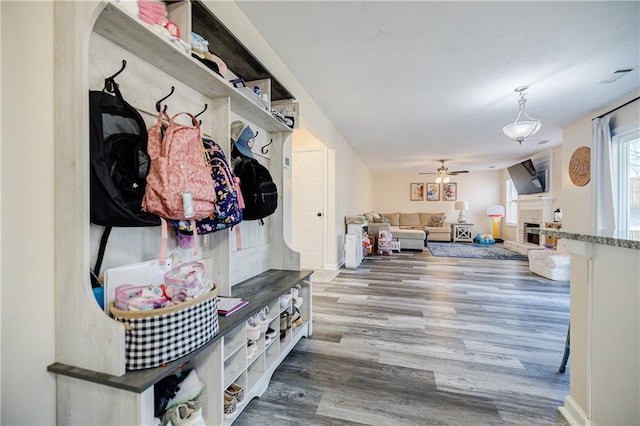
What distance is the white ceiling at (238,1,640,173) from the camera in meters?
1.82

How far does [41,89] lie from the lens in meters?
0.81

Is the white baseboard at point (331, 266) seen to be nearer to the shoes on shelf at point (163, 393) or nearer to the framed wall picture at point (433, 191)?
the shoes on shelf at point (163, 393)

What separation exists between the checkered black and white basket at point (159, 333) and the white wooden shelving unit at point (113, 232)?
0.10 feet

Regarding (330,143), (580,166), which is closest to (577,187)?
(580,166)

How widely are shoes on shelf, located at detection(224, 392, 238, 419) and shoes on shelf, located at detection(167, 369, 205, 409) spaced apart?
165 millimetres

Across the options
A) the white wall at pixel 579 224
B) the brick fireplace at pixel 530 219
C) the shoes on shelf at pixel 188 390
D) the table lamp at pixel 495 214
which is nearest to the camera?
the shoes on shelf at pixel 188 390

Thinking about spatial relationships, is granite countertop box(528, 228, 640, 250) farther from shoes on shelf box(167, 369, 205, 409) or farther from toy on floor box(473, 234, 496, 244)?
toy on floor box(473, 234, 496, 244)

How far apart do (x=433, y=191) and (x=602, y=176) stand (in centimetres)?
593

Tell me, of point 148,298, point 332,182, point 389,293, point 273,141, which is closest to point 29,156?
point 148,298

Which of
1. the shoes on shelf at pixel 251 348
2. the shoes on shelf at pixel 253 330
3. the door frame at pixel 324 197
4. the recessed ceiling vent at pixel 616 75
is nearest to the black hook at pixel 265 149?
the shoes on shelf at pixel 253 330

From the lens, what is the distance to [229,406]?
1232 mm

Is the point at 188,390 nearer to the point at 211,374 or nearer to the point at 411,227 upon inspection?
the point at 211,374

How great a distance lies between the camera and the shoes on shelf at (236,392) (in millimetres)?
1278

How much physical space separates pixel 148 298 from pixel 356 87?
289cm
